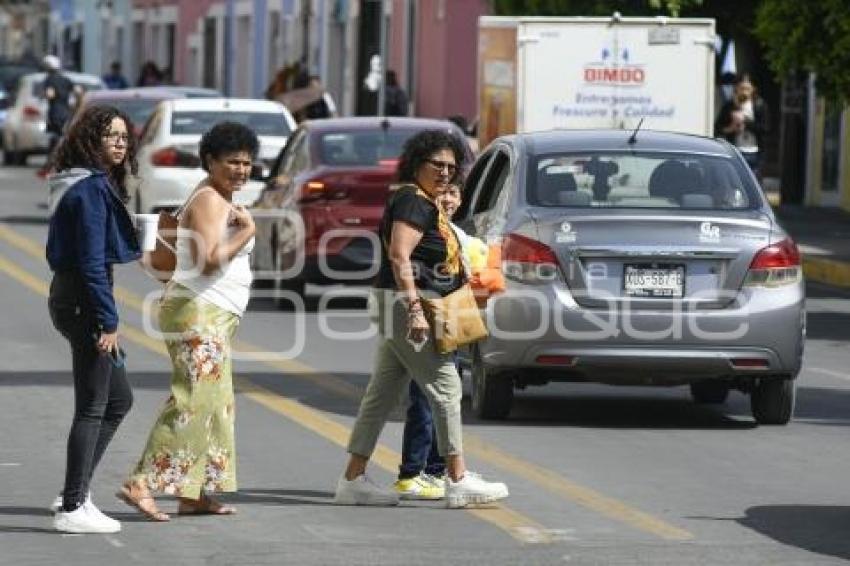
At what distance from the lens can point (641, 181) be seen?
48.7 ft

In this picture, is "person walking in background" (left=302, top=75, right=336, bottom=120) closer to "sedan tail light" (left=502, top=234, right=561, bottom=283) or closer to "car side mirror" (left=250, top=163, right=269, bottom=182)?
"car side mirror" (left=250, top=163, right=269, bottom=182)

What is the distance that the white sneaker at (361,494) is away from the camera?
11469 millimetres

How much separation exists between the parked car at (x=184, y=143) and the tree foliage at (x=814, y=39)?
4.90 m

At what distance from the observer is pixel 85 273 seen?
1051 centimetres

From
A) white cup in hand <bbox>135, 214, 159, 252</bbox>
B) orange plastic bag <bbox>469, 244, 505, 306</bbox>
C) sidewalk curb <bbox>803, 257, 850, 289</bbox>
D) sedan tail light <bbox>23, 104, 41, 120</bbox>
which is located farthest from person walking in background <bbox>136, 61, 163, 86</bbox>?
white cup in hand <bbox>135, 214, 159, 252</bbox>

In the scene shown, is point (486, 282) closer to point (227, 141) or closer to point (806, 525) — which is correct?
point (227, 141)

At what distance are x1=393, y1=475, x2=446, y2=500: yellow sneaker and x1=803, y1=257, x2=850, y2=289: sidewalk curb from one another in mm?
15574

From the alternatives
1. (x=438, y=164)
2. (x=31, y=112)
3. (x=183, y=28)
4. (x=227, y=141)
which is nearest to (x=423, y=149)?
(x=438, y=164)

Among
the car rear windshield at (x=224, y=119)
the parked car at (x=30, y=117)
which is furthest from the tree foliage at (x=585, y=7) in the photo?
the parked car at (x=30, y=117)

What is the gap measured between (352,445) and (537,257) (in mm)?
2877

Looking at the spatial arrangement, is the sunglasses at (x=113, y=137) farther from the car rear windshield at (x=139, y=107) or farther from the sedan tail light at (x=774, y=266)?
the car rear windshield at (x=139, y=107)

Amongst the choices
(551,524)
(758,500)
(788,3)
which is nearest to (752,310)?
(758,500)

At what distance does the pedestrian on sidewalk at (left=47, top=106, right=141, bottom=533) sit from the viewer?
1052cm

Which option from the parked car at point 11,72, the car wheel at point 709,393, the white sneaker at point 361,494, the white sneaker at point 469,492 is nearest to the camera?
the white sneaker at point 469,492
